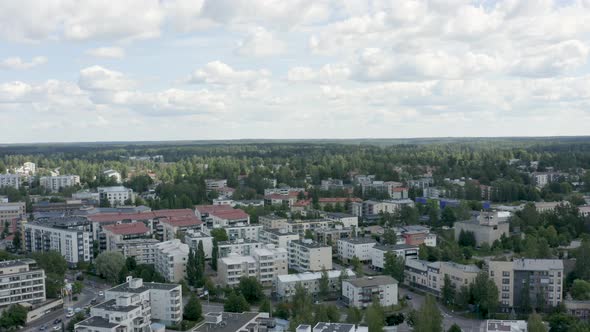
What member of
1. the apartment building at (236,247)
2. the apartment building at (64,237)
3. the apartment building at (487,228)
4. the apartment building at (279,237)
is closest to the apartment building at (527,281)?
the apartment building at (487,228)

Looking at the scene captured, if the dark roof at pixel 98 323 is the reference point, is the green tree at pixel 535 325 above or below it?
above

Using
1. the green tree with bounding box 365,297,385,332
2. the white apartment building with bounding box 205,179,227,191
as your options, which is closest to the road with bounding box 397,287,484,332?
the green tree with bounding box 365,297,385,332

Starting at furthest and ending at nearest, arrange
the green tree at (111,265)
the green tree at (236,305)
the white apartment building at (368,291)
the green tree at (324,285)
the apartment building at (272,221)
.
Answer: the apartment building at (272,221) → the green tree at (111,265) → the green tree at (324,285) → the white apartment building at (368,291) → the green tree at (236,305)

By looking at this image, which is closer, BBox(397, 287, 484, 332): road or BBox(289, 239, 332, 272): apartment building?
BBox(397, 287, 484, 332): road

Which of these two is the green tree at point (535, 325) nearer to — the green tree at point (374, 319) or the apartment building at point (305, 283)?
the green tree at point (374, 319)

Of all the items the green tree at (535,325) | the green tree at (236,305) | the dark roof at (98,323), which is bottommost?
the green tree at (236,305)

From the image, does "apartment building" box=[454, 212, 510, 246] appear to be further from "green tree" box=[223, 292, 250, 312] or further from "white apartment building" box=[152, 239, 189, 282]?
"green tree" box=[223, 292, 250, 312]

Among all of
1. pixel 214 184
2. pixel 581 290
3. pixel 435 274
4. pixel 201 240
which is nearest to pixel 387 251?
pixel 435 274
